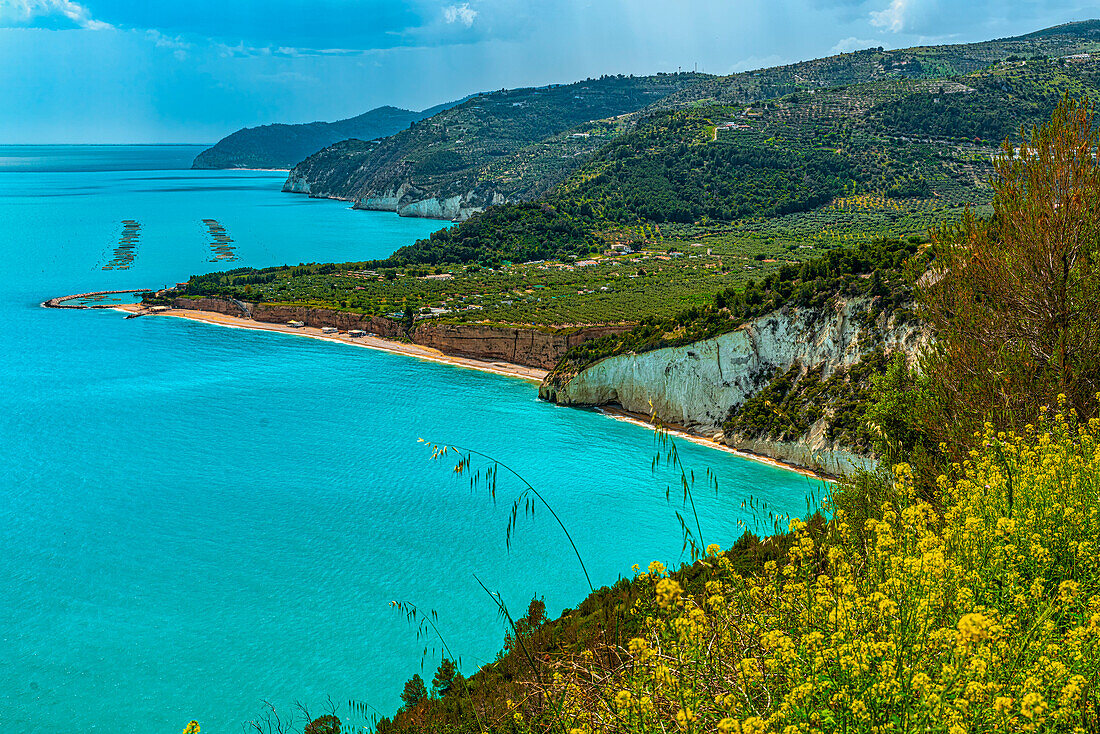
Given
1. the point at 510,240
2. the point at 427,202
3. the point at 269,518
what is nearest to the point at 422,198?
the point at 427,202

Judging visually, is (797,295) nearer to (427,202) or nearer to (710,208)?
(710,208)

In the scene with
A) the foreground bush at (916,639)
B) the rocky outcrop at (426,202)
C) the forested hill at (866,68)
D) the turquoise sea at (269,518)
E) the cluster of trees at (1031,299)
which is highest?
the forested hill at (866,68)

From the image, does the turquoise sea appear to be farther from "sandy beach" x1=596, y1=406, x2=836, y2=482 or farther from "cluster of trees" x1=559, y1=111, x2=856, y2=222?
"cluster of trees" x1=559, y1=111, x2=856, y2=222

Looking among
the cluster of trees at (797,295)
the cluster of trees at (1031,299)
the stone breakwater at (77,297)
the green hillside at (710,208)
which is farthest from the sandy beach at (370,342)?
the cluster of trees at (1031,299)

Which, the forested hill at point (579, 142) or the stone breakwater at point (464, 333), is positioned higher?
the forested hill at point (579, 142)

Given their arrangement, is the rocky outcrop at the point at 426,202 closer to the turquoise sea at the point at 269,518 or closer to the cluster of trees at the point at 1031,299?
the turquoise sea at the point at 269,518

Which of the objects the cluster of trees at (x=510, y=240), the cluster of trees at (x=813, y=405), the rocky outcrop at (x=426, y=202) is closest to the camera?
the cluster of trees at (x=813, y=405)

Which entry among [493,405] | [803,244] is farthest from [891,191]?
[493,405]

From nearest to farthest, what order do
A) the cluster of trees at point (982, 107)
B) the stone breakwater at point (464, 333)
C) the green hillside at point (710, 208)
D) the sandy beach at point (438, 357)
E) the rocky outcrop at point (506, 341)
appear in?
the sandy beach at point (438, 357)
the rocky outcrop at point (506, 341)
the stone breakwater at point (464, 333)
the green hillside at point (710, 208)
the cluster of trees at point (982, 107)

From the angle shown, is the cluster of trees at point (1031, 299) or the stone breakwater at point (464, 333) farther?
the stone breakwater at point (464, 333)
